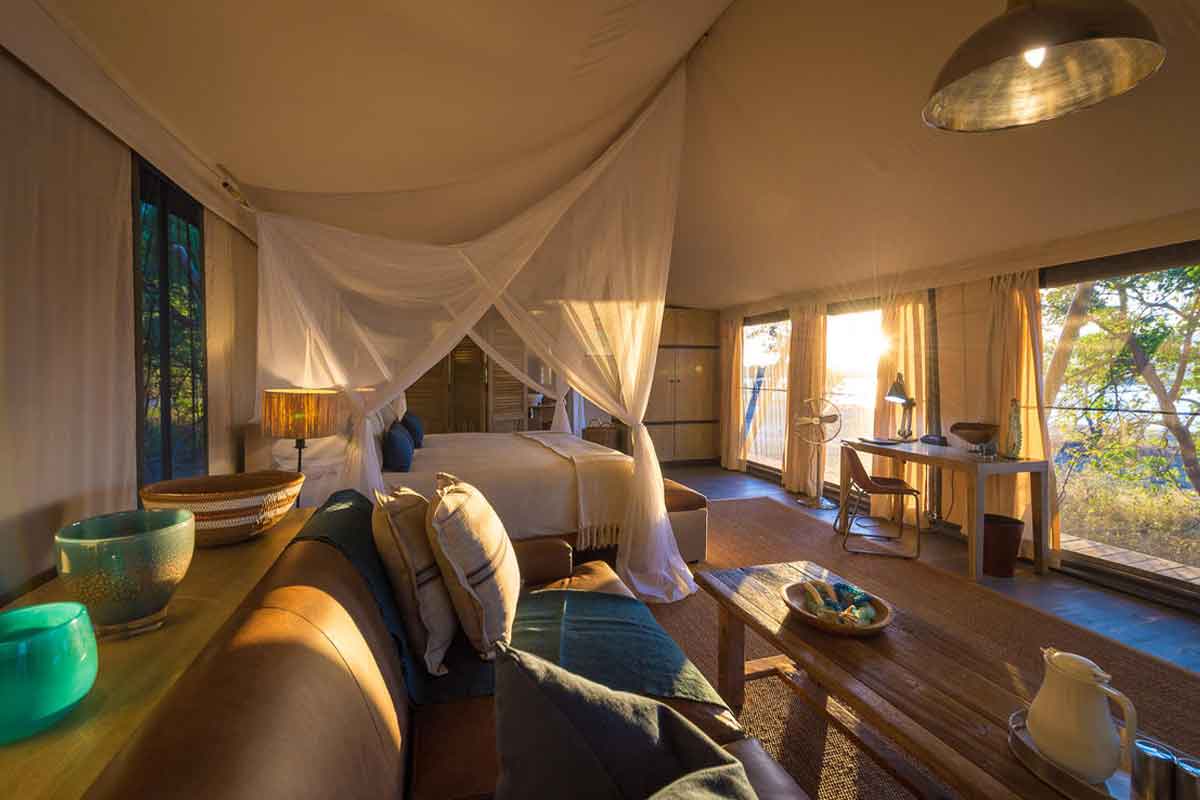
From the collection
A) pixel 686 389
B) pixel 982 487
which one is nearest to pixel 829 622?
pixel 982 487

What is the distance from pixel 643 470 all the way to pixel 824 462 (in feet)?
11.4

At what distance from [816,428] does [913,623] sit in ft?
13.1

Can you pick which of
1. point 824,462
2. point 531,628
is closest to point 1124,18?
point 531,628

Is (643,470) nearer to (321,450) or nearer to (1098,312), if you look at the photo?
(321,450)

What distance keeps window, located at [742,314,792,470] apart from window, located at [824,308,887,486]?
58 cm

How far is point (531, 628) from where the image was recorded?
1.63m

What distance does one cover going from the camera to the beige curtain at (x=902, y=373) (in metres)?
4.60

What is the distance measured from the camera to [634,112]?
269 centimetres

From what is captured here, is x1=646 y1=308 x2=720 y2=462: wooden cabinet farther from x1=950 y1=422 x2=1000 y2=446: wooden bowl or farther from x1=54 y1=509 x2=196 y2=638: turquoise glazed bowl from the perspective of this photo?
x1=54 y1=509 x2=196 y2=638: turquoise glazed bowl

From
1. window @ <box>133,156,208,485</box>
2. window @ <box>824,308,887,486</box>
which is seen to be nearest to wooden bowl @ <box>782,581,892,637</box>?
window @ <box>133,156,208,485</box>

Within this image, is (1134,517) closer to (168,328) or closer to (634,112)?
(634,112)

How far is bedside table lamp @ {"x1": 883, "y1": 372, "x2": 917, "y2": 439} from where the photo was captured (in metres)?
4.38

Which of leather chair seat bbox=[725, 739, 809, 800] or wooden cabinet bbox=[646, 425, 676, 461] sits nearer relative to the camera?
leather chair seat bbox=[725, 739, 809, 800]

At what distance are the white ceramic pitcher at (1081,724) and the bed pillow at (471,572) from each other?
50.5 inches
